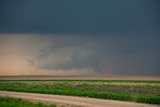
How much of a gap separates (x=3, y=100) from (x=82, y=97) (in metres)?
8.81

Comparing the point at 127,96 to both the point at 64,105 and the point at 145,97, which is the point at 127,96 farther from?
the point at 64,105

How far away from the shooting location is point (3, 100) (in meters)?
41.7

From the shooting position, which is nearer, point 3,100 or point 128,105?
point 128,105

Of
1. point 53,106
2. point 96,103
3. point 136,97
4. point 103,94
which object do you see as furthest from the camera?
point 103,94

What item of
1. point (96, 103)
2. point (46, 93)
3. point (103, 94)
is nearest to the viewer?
point (96, 103)

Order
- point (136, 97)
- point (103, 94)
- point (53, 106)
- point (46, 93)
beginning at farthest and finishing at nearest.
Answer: point (46, 93) → point (103, 94) → point (136, 97) → point (53, 106)

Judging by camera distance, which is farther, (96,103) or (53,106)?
(96,103)

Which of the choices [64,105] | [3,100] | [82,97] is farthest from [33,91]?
[64,105]

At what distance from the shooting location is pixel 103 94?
153ft

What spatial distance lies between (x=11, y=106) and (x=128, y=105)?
9306 mm

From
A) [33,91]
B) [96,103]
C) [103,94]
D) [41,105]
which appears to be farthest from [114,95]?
[33,91]

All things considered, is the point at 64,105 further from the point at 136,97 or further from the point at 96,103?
the point at 136,97

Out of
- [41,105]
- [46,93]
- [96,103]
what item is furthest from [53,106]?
[46,93]

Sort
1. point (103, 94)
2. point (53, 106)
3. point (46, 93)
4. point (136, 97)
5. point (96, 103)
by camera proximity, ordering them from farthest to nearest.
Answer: point (46, 93)
point (103, 94)
point (136, 97)
point (96, 103)
point (53, 106)
